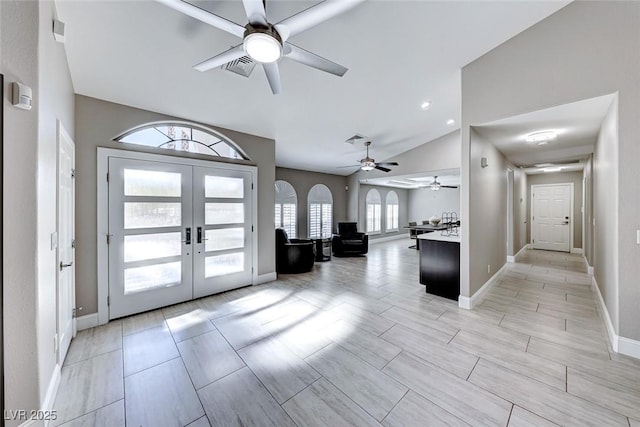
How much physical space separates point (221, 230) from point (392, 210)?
8.23 m

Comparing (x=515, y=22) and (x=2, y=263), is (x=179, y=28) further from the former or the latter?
(x=515, y=22)

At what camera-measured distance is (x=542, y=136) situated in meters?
3.52

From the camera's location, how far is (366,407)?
169cm

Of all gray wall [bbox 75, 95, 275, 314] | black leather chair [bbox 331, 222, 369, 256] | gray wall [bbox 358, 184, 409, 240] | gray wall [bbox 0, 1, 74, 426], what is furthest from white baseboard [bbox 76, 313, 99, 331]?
gray wall [bbox 358, 184, 409, 240]

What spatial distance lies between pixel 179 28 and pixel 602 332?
543cm

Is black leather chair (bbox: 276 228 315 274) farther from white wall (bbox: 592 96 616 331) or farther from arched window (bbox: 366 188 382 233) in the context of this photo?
arched window (bbox: 366 188 382 233)

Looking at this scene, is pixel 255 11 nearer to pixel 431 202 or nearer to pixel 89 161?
pixel 89 161

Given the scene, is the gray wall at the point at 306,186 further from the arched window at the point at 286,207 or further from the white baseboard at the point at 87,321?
the white baseboard at the point at 87,321

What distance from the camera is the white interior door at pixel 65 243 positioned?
6.81 ft

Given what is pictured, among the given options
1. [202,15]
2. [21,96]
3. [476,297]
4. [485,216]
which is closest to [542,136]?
[485,216]

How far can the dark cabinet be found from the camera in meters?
3.59

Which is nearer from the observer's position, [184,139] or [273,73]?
[273,73]

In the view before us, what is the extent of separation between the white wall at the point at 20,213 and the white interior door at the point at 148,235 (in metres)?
1.73

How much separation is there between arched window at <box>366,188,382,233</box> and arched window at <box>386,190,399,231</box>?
719mm
